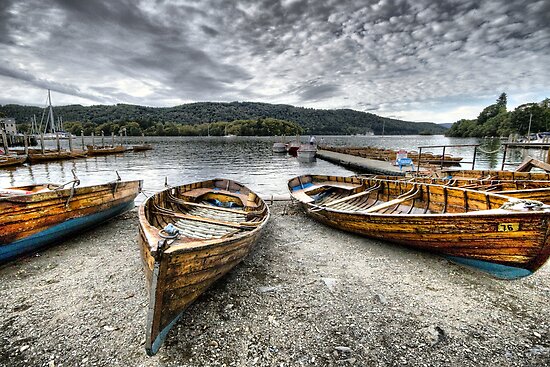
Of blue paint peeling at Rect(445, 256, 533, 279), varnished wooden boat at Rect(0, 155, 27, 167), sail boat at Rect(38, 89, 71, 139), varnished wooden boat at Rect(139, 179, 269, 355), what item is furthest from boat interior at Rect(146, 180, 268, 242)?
sail boat at Rect(38, 89, 71, 139)

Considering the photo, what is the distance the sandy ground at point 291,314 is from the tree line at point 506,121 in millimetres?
73949

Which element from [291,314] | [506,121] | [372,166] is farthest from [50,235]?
[506,121]

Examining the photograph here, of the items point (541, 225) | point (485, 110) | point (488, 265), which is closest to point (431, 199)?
point (488, 265)

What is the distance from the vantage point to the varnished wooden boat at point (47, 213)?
5457 mm

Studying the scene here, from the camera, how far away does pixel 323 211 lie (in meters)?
7.70

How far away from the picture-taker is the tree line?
89312mm

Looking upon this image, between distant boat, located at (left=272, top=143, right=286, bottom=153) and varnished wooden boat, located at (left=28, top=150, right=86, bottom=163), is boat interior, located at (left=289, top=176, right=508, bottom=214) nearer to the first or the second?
varnished wooden boat, located at (left=28, top=150, right=86, bottom=163)

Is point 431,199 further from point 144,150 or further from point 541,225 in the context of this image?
point 144,150

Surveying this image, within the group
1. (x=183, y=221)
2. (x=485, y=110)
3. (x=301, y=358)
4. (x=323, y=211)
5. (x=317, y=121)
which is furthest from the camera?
(x=317, y=121)

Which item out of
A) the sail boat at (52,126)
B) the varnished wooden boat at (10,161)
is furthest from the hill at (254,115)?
the varnished wooden boat at (10,161)

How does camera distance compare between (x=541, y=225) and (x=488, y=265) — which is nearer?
(x=541, y=225)

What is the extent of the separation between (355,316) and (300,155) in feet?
117

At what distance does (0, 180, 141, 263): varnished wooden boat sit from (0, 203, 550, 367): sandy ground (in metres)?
0.44

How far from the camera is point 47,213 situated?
614 cm
